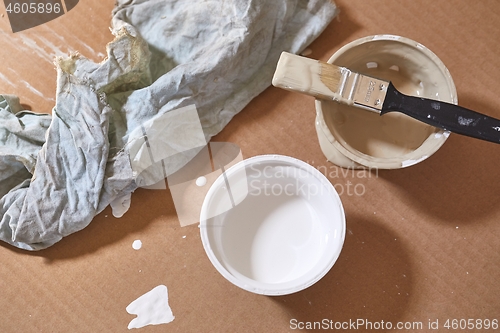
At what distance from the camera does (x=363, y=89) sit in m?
0.79

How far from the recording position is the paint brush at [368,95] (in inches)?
29.9

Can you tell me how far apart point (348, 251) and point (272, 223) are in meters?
0.18

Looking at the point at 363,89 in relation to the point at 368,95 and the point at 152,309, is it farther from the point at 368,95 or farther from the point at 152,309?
the point at 152,309

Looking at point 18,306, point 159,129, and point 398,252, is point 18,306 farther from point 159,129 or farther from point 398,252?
point 398,252

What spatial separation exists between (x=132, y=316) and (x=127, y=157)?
1.10ft

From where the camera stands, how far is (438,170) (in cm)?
94

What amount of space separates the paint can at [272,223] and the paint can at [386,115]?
101mm

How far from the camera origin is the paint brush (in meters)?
0.76

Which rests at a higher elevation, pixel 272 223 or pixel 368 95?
pixel 368 95

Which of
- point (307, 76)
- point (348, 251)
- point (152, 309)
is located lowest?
point (152, 309)

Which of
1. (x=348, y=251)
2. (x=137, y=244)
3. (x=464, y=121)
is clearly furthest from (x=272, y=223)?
(x=464, y=121)

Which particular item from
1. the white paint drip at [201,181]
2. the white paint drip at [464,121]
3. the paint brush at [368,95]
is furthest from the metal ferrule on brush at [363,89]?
the white paint drip at [201,181]

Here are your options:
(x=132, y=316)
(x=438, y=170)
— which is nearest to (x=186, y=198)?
(x=132, y=316)

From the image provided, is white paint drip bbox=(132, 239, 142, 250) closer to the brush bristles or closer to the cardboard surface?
the cardboard surface
